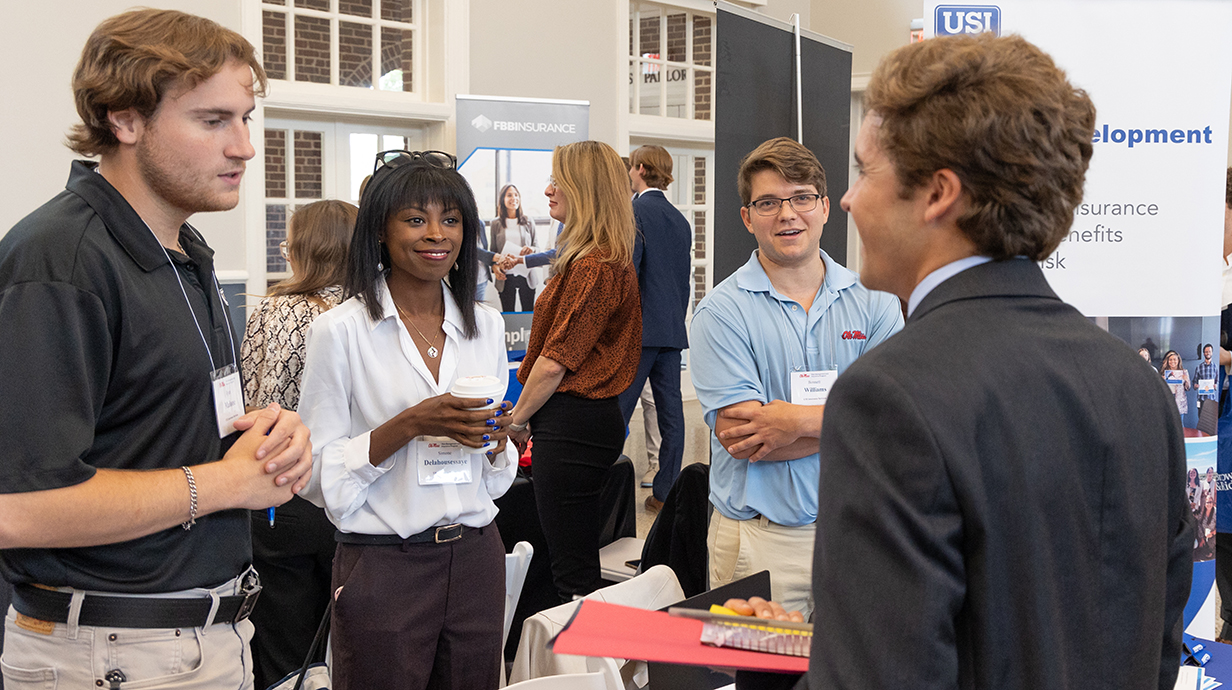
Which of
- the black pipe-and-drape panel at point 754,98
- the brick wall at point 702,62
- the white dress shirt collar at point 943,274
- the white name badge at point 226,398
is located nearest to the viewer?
the white dress shirt collar at point 943,274

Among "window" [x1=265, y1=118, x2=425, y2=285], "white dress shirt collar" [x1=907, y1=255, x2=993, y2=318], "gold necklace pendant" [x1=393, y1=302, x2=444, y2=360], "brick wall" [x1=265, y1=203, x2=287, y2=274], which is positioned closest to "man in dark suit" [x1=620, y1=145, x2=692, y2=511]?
"window" [x1=265, y1=118, x2=425, y2=285]

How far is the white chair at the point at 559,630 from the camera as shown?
189 cm

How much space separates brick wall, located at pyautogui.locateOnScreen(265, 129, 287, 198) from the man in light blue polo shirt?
15.5ft

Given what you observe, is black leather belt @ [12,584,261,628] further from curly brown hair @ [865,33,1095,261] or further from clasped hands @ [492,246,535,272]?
clasped hands @ [492,246,535,272]

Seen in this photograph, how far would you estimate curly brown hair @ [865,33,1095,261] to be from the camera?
891 millimetres

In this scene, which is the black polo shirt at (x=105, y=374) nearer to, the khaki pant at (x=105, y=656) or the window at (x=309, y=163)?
the khaki pant at (x=105, y=656)

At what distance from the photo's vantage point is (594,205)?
3152mm

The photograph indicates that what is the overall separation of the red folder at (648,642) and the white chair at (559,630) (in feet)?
2.70

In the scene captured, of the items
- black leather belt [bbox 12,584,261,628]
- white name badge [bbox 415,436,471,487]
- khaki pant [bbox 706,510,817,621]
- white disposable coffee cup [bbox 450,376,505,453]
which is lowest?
khaki pant [bbox 706,510,817,621]

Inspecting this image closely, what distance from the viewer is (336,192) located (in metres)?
6.57

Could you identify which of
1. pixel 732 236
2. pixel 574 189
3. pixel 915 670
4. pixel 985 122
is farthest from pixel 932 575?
pixel 732 236

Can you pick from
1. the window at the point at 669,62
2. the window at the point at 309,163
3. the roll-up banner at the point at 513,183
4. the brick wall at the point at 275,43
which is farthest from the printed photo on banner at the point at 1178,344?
the window at the point at 669,62

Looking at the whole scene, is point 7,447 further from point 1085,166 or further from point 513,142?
point 513,142

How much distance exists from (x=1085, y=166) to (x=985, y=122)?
15cm
